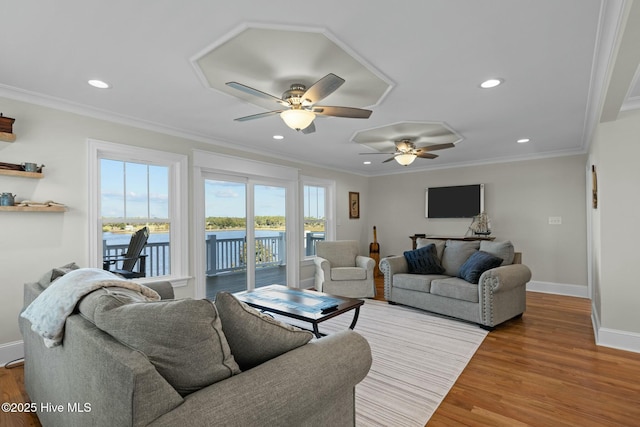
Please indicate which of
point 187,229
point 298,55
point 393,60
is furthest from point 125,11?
point 187,229

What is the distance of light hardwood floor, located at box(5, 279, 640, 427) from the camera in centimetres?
200

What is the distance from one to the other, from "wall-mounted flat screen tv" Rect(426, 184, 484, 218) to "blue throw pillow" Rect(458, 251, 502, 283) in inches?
87.8

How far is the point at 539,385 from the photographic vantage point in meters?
2.37

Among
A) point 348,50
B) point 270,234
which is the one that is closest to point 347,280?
point 270,234

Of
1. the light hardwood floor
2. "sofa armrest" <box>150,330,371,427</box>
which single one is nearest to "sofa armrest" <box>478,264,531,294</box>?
the light hardwood floor

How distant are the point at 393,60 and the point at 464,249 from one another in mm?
3055

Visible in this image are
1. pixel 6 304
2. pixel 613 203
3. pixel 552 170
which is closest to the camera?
pixel 6 304

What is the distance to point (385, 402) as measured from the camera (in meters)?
2.18

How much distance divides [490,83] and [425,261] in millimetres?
2561

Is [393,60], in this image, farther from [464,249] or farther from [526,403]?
[464,249]

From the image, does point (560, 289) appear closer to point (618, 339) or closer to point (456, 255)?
point (456, 255)

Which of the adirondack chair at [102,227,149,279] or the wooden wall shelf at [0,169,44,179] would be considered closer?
the wooden wall shelf at [0,169,44,179]

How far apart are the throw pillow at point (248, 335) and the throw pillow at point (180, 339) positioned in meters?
0.13

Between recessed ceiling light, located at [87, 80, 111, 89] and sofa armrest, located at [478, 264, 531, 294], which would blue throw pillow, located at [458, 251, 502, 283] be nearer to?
sofa armrest, located at [478, 264, 531, 294]
